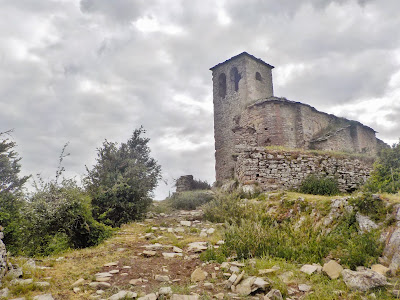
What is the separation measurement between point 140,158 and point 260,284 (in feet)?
42.9

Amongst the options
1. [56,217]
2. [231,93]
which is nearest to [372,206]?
[56,217]

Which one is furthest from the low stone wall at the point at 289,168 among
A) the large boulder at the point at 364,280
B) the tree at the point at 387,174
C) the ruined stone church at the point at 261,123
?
the large boulder at the point at 364,280

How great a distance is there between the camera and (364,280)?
3982mm

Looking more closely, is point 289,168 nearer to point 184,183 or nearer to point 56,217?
point 56,217

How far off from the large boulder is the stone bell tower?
59.2ft

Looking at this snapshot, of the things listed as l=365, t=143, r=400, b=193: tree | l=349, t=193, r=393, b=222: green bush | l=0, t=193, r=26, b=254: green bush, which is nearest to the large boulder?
l=349, t=193, r=393, b=222: green bush

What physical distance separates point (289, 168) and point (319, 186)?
1.34 m

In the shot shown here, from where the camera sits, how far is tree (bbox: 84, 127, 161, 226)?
10.5 metres

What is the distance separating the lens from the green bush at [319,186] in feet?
33.0

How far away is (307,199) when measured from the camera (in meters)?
7.48

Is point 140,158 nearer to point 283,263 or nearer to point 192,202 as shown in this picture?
point 192,202

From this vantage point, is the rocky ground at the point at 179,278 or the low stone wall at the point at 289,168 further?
the low stone wall at the point at 289,168

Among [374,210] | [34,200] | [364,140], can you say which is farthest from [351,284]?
[364,140]

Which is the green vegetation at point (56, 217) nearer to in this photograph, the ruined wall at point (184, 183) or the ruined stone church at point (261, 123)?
the ruined stone church at point (261, 123)
